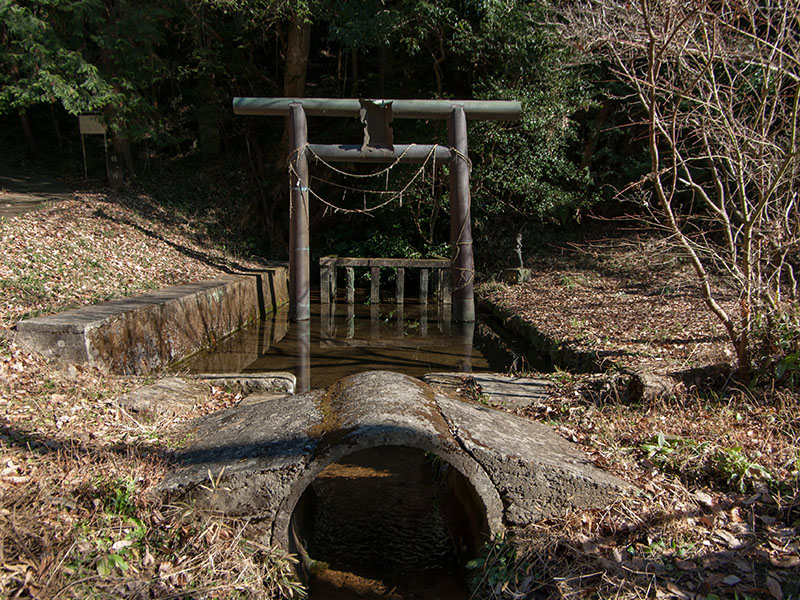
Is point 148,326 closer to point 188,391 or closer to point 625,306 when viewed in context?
point 188,391

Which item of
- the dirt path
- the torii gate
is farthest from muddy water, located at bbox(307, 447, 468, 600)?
the dirt path

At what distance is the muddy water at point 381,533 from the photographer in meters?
3.28

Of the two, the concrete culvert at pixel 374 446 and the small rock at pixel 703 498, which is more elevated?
the concrete culvert at pixel 374 446

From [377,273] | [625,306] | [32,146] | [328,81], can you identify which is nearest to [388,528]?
[625,306]

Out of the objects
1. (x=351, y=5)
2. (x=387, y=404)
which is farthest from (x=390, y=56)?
(x=387, y=404)

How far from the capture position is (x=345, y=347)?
7582 millimetres

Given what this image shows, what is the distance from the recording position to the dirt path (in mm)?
9327

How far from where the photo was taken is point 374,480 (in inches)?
178

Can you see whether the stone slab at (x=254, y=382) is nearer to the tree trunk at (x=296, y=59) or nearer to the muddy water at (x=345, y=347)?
the muddy water at (x=345, y=347)

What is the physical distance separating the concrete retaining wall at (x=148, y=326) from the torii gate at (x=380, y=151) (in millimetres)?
956

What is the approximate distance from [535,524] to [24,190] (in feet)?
40.1

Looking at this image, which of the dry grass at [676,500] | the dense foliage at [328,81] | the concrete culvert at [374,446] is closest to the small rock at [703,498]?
the dry grass at [676,500]

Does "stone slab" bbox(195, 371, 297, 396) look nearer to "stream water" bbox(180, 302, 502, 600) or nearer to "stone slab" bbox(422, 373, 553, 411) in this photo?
"stream water" bbox(180, 302, 502, 600)

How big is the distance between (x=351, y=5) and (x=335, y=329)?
6815 mm
